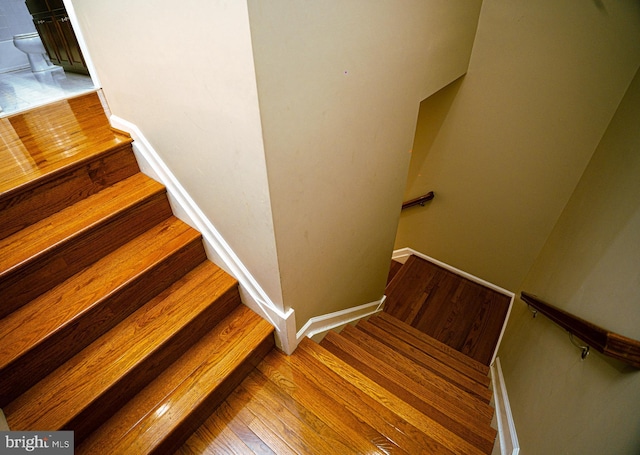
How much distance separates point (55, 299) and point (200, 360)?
0.69 metres

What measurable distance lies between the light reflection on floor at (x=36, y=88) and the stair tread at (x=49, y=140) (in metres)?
0.24

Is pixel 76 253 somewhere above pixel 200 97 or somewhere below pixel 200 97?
below

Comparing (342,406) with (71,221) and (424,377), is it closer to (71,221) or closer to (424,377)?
(424,377)

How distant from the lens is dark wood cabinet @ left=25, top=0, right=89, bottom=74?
298cm

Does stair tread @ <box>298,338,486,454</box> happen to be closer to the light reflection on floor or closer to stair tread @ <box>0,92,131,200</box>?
stair tread @ <box>0,92,131,200</box>

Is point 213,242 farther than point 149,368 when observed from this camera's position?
Yes

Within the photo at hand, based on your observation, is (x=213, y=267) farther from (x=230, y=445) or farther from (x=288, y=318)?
(x=230, y=445)

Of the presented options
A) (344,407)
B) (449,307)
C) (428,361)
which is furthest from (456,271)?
(344,407)

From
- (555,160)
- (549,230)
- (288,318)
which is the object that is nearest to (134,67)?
(288,318)

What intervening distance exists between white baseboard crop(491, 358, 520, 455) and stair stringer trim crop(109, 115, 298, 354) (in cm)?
126

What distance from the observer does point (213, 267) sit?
1.79 metres

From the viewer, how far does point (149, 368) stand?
1429mm

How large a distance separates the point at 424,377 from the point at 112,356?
178cm

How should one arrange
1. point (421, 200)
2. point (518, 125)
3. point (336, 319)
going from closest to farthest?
point (336, 319)
point (518, 125)
point (421, 200)
